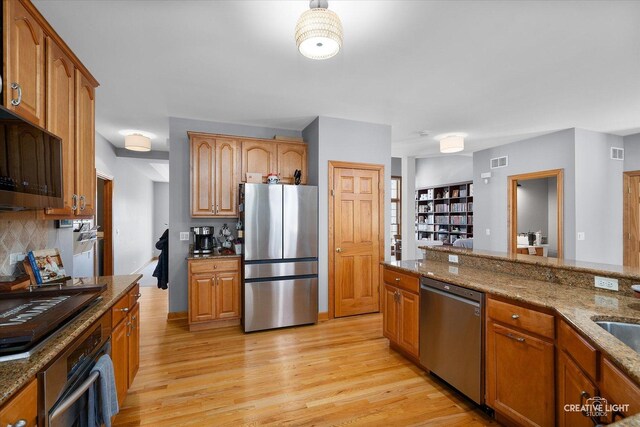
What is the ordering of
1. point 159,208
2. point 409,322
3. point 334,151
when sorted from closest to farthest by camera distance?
point 409,322, point 334,151, point 159,208

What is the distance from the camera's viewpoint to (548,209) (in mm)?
7008

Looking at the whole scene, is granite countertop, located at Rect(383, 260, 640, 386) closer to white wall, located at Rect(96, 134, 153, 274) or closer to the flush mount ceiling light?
the flush mount ceiling light

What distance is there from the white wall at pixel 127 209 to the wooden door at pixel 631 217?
8.28m

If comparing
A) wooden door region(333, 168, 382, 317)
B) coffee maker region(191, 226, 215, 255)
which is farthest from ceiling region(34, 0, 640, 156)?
coffee maker region(191, 226, 215, 255)

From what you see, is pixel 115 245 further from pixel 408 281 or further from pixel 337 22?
pixel 337 22

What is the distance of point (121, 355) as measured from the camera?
200 cm

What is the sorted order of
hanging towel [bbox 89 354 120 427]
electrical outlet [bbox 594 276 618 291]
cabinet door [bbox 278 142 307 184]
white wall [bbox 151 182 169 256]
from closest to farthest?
1. hanging towel [bbox 89 354 120 427]
2. electrical outlet [bbox 594 276 618 291]
3. cabinet door [bbox 278 142 307 184]
4. white wall [bbox 151 182 169 256]

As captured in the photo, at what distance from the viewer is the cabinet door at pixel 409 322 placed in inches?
105

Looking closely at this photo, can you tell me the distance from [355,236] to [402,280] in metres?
1.39

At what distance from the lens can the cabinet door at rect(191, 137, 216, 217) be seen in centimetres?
385

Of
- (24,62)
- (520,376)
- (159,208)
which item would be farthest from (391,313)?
(159,208)

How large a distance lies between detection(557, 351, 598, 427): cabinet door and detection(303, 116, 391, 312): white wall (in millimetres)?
2711

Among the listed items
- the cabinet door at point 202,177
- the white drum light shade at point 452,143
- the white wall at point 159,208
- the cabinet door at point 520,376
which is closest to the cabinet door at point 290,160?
Result: the cabinet door at point 202,177

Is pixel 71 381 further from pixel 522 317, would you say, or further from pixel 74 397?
pixel 522 317
